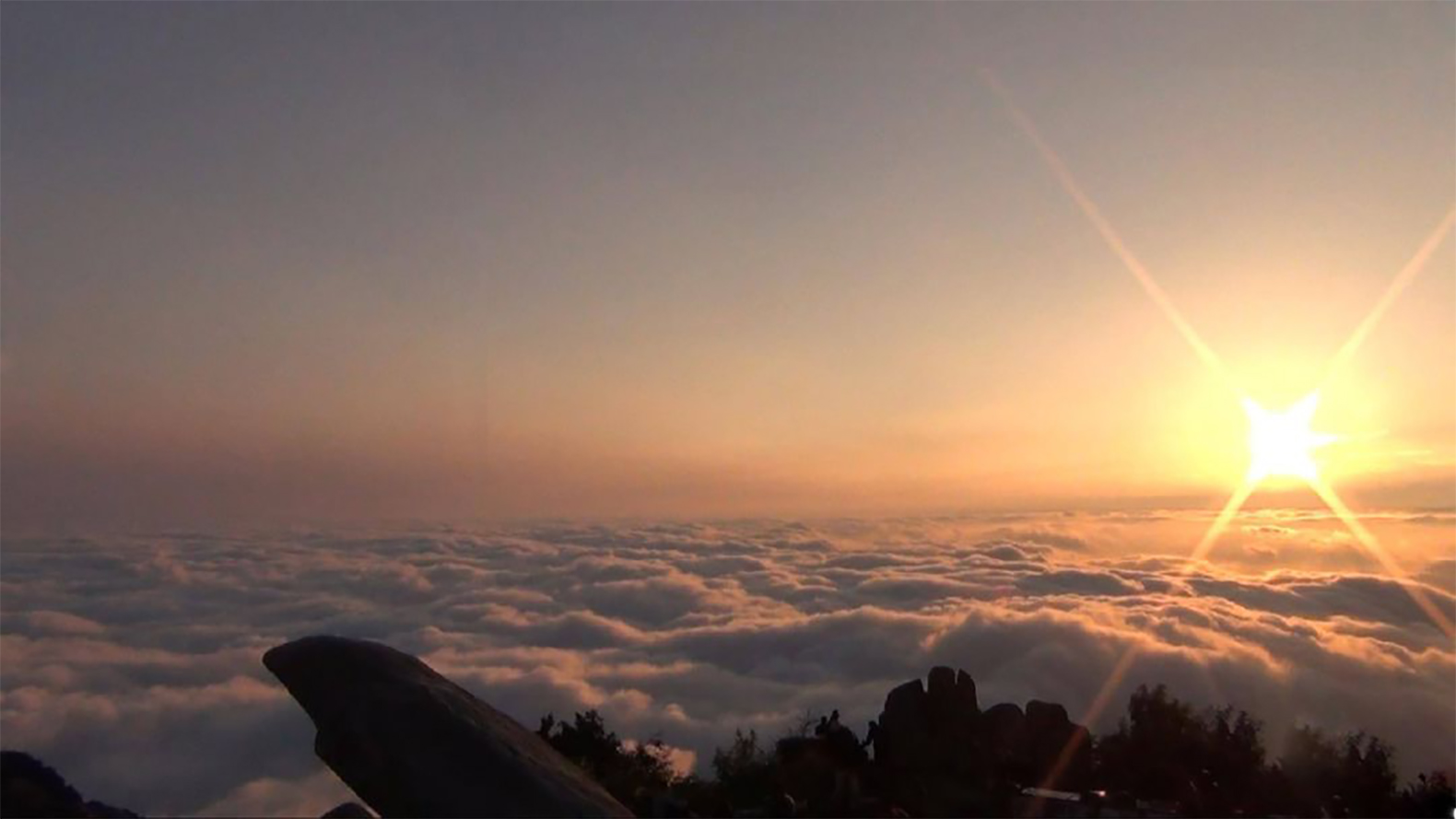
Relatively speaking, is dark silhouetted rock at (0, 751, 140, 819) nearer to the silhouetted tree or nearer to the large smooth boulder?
the large smooth boulder

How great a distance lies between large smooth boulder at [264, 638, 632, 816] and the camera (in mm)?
11859

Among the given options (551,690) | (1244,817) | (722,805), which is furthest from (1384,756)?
(551,690)

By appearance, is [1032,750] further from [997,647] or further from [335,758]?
[997,647]

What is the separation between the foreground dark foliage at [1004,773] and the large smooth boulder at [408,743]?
7.05 metres

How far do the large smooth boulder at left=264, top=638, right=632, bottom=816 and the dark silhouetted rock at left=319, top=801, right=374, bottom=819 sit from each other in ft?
7.37

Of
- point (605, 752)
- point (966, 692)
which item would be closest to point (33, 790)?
point (966, 692)

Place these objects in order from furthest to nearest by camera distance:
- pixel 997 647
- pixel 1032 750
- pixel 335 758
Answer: pixel 997 647, pixel 1032 750, pixel 335 758

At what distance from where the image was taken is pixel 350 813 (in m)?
14.3

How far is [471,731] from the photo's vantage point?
12703 millimetres

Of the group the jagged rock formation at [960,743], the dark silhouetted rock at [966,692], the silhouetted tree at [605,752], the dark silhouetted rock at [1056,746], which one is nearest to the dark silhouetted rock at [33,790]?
the jagged rock formation at [960,743]

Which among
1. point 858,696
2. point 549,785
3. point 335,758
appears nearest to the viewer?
point 335,758

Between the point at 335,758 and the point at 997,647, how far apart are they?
71.4 m

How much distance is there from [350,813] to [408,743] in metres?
3.08

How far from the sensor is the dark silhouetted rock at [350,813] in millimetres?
14297
